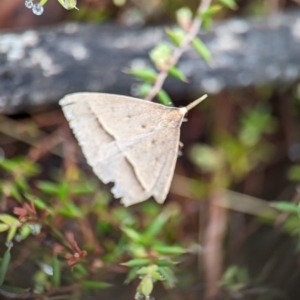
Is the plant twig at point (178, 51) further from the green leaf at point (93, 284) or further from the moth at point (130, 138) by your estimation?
the green leaf at point (93, 284)

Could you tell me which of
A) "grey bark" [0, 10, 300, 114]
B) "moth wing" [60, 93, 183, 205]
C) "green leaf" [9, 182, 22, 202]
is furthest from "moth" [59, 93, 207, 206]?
"grey bark" [0, 10, 300, 114]

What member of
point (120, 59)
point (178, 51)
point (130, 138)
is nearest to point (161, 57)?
point (178, 51)

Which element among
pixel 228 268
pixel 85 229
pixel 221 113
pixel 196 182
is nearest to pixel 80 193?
pixel 85 229

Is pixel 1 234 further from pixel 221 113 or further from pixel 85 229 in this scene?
pixel 221 113

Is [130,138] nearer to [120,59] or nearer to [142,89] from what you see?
[142,89]

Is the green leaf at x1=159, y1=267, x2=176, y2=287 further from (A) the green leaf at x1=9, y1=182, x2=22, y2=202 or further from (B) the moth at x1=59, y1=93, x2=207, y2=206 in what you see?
(A) the green leaf at x1=9, y1=182, x2=22, y2=202

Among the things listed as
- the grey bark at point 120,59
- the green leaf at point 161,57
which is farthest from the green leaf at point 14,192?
the green leaf at point 161,57
